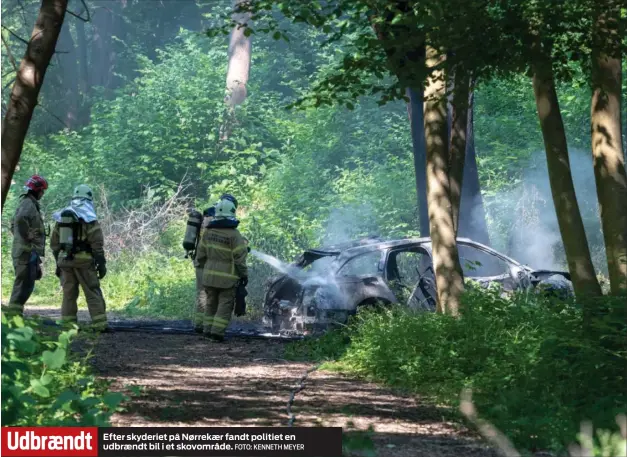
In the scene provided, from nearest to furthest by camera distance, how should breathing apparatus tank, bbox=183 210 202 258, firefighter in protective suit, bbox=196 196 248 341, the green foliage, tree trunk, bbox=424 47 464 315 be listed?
the green foliage, tree trunk, bbox=424 47 464 315, firefighter in protective suit, bbox=196 196 248 341, breathing apparatus tank, bbox=183 210 202 258

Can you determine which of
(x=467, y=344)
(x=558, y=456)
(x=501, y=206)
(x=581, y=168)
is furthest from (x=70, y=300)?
(x=581, y=168)

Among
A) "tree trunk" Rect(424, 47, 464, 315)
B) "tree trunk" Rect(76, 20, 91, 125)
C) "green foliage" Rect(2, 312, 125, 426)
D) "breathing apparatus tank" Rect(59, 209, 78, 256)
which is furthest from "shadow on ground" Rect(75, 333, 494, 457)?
"tree trunk" Rect(76, 20, 91, 125)

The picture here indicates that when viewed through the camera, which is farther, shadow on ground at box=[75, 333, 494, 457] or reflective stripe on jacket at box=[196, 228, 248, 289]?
reflective stripe on jacket at box=[196, 228, 248, 289]

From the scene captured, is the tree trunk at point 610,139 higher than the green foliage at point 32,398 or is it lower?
higher

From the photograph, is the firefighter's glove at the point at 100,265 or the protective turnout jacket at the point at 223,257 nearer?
the firefighter's glove at the point at 100,265

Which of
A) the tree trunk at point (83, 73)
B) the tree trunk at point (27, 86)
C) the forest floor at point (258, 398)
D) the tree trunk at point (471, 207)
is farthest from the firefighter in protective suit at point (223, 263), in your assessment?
the tree trunk at point (83, 73)

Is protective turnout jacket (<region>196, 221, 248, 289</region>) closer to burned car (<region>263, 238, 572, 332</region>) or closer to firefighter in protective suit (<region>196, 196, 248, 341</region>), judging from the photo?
firefighter in protective suit (<region>196, 196, 248, 341</region>)

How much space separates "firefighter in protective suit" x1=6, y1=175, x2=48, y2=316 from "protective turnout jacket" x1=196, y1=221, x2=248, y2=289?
2.20 m

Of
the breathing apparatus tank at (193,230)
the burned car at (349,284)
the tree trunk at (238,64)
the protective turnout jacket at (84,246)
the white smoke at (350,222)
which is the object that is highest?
the tree trunk at (238,64)

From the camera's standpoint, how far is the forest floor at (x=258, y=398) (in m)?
9.52

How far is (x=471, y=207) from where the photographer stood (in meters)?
22.4

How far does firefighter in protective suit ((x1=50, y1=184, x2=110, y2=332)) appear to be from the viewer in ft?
58.0

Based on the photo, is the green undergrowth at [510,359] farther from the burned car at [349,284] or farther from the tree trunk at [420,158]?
the tree trunk at [420,158]

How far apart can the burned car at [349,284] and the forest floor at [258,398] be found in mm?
1209
